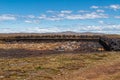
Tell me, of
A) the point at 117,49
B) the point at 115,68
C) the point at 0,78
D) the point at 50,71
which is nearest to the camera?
the point at 0,78

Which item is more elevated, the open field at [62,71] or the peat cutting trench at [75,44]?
the peat cutting trench at [75,44]

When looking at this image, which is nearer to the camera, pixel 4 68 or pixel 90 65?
pixel 4 68

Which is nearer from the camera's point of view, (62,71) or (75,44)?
(62,71)

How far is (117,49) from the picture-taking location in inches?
3115

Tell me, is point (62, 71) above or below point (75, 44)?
below

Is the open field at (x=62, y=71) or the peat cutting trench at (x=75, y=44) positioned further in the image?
the peat cutting trench at (x=75, y=44)

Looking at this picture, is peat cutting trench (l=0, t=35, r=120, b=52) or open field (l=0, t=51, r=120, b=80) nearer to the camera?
open field (l=0, t=51, r=120, b=80)

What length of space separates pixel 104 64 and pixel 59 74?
1283cm

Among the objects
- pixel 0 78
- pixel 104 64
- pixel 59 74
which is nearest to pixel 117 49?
pixel 104 64

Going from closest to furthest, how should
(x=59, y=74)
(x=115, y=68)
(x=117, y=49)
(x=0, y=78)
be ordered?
(x=0, y=78)
(x=59, y=74)
(x=115, y=68)
(x=117, y=49)

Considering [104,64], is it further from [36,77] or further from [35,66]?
[36,77]

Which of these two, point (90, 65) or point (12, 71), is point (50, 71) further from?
point (90, 65)

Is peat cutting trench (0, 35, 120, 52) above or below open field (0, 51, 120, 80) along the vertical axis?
above

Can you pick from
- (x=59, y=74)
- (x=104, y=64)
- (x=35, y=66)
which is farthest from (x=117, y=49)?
(x=59, y=74)
